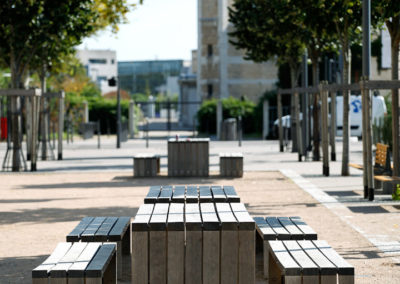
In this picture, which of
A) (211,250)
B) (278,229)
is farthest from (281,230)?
(211,250)

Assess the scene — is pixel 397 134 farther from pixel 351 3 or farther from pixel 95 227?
pixel 95 227

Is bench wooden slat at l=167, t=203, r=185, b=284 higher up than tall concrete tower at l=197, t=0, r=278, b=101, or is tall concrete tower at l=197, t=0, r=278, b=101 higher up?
tall concrete tower at l=197, t=0, r=278, b=101

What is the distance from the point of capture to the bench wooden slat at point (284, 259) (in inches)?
232

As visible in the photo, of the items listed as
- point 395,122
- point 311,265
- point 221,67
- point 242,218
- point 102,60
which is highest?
point 102,60

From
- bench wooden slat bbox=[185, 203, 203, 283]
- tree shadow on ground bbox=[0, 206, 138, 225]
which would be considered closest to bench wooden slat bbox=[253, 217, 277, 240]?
bench wooden slat bbox=[185, 203, 203, 283]

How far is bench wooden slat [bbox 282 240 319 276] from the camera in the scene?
19.3 feet

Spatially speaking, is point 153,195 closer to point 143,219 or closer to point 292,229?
point 292,229

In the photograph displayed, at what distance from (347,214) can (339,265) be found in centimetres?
640

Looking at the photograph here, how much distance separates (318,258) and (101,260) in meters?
1.66

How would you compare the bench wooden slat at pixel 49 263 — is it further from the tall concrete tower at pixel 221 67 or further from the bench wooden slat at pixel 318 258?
the tall concrete tower at pixel 221 67

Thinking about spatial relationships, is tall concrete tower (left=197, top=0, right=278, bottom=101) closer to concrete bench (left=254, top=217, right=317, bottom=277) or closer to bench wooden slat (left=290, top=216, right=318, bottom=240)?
concrete bench (left=254, top=217, right=317, bottom=277)

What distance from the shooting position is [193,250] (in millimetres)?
6344

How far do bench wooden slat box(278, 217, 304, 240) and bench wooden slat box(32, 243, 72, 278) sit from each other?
2005 millimetres

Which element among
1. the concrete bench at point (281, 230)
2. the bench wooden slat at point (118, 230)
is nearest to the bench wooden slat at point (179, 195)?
the bench wooden slat at point (118, 230)
